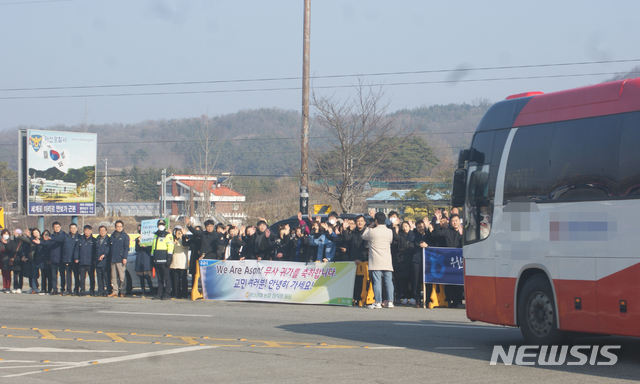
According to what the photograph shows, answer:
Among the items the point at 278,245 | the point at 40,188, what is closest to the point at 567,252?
the point at 278,245

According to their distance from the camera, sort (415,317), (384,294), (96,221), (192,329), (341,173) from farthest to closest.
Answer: (96,221) → (341,173) → (384,294) → (415,317) → (192,329)

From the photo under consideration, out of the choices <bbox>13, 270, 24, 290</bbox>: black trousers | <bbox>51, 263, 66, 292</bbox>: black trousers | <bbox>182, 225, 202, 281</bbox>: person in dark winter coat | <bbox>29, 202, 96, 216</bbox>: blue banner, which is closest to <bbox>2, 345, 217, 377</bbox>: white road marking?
<bbox>182, 225, 202, 281</bbox>: person in dark winter coat

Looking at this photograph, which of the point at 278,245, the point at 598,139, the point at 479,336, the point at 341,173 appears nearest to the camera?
the point at 598,139

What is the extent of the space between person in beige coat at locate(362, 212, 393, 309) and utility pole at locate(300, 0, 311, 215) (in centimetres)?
811

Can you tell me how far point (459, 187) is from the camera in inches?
394

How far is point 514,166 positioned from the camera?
8938mm

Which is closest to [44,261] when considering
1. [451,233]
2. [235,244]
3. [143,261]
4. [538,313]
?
[143,261]

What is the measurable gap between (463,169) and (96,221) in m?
65.0

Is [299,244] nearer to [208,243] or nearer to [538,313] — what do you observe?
[208,243]

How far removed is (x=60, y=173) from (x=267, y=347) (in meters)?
25.5

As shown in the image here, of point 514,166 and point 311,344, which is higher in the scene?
point 514,166

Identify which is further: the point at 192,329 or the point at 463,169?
the point at 192,329

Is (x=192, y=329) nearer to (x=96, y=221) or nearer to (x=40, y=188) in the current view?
(x=40, y=188)

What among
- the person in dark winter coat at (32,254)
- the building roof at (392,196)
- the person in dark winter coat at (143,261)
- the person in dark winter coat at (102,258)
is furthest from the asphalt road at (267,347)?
the building roof at (392,196)
